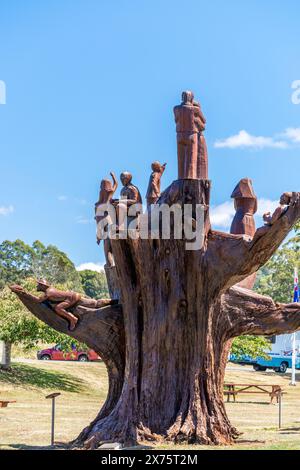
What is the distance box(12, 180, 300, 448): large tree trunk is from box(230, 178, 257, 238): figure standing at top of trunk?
3.80ft

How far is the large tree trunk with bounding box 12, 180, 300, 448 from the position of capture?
48.1 feet

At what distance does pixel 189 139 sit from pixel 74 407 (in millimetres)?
14508

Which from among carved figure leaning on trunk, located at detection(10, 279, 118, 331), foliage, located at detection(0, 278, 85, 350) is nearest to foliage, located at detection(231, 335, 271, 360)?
foliage, located at detection(0, 278, 85, 350)

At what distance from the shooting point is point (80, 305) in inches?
635

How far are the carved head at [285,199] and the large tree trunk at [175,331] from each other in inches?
26.6

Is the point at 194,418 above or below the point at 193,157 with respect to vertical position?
below

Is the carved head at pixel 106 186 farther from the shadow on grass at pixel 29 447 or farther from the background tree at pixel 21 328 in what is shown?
the background tree at pixel 21 328

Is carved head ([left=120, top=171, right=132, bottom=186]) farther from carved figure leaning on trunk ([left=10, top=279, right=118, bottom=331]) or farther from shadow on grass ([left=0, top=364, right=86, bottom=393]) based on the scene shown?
shadow on grass ([left=0, top=364, right=86, bottom=393])

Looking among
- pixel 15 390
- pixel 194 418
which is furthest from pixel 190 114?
pixel 15 390

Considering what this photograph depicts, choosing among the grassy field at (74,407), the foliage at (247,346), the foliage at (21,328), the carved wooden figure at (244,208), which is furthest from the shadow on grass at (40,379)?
the carved wooden figure at (244,208)

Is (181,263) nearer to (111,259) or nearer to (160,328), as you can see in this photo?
(160,328)
